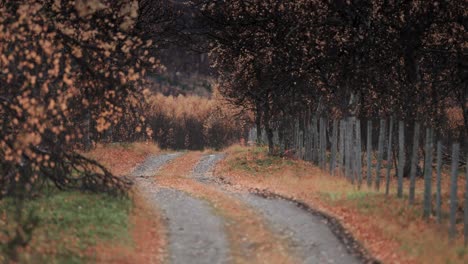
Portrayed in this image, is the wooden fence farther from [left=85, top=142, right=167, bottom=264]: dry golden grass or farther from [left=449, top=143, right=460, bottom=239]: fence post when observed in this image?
[left=85, top=142, right=167, bottom=264]: dry golden grass

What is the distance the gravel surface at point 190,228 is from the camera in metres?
16.0

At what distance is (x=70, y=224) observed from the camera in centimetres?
1697

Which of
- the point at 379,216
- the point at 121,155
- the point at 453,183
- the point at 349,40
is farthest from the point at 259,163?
the point at 453,183

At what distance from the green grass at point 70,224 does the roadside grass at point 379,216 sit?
6.94m

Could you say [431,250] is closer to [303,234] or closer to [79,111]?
[303,234]

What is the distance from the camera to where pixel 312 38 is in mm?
31141

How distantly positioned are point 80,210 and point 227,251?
5100 millimetres

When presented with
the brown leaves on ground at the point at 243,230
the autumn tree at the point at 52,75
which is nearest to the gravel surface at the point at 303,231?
the brown leaves on ground at the point at 243,230

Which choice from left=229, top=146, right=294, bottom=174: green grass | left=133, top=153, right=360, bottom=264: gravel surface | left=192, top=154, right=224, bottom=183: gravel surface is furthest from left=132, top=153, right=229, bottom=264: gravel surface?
left=229, top=146, right=294, bottom=174: green grass

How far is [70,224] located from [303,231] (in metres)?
6.91

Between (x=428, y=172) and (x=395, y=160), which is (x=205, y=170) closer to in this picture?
(x=395, y=160)

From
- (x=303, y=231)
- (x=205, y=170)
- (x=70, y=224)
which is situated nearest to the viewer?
(x=70, y=224)

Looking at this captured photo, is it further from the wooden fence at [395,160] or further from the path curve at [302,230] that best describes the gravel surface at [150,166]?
the path curve at [302,230]

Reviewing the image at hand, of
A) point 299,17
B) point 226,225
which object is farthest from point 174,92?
point 226,225
